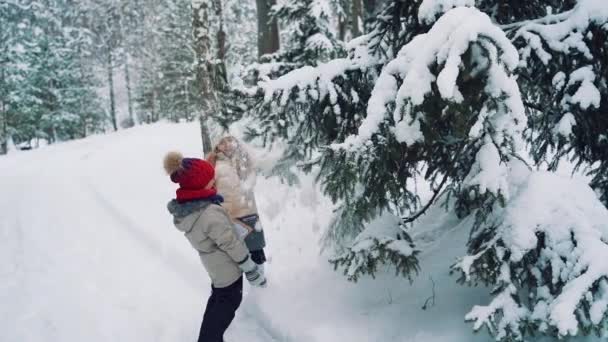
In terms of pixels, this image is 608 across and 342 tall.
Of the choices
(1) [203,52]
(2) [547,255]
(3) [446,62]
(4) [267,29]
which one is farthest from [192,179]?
(4) [267,29]

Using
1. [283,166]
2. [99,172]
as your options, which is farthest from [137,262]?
[99,172]

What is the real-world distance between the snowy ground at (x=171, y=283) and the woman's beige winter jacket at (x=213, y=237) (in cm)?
97

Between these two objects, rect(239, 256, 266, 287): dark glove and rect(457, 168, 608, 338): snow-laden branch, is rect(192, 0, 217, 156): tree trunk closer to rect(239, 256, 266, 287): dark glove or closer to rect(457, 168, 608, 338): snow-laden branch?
rect(239, 256, 266, 287): dark glove

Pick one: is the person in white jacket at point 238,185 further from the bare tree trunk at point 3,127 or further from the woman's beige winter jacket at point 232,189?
the bare tree trunk at point 3,127

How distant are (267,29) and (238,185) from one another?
657 cm

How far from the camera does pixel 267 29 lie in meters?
11.2

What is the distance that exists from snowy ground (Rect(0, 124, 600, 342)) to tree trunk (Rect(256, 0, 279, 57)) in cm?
316

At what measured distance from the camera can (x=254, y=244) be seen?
→ 5.70 meters

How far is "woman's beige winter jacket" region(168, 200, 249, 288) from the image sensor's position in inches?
159

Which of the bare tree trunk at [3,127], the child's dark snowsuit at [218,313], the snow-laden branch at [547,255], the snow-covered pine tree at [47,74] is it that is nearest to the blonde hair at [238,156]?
the child's dark snowsuit at [218,313]

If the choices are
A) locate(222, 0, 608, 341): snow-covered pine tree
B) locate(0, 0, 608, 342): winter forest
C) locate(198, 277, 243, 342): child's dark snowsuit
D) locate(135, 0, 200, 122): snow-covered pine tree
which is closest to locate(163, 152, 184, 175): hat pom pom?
locate(0, 0, 608, 342): winter forest

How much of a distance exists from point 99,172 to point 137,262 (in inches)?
395

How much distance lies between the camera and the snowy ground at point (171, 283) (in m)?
4.36

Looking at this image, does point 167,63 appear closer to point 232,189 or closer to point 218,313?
point 232,189
